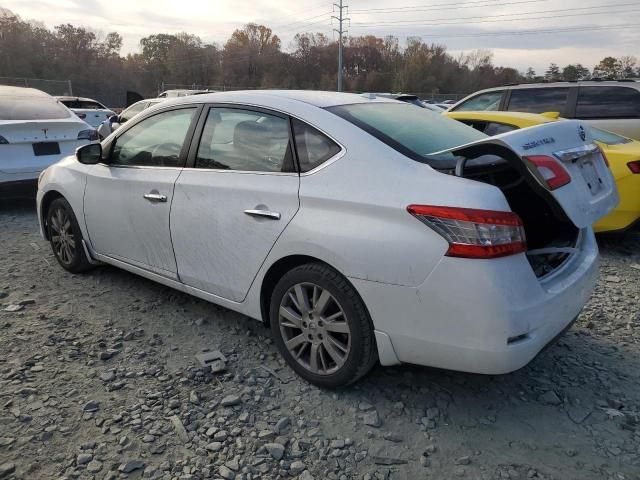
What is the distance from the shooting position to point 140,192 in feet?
11.6

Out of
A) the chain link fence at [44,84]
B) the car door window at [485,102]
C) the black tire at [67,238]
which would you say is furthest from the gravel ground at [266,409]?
the chain link fence at [44,84]

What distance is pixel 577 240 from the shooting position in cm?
296

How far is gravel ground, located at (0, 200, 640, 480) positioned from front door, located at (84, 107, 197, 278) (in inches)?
19.8

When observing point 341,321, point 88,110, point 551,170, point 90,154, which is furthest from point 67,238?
point 88,110

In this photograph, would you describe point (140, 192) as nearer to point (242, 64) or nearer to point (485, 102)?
point (485, 102)

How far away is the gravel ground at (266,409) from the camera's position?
7.44 feet

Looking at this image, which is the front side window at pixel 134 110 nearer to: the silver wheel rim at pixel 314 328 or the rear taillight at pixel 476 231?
the silver wheel rim at pixel 314 328

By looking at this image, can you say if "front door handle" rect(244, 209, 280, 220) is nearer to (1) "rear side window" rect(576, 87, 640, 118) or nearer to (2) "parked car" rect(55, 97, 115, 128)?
(1) "rear side window" rect(576, 87, 640, 118)

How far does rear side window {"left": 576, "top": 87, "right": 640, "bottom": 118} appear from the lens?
7.23 metres

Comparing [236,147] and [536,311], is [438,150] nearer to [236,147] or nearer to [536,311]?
[536,311]

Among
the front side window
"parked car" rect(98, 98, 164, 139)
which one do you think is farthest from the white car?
the front side window

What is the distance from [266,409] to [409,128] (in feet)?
5.67

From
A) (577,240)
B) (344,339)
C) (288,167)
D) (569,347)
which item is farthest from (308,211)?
(569,347)

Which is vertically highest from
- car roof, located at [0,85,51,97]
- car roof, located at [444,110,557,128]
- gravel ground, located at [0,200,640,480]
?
car roof, located at [0,85,51,97]
